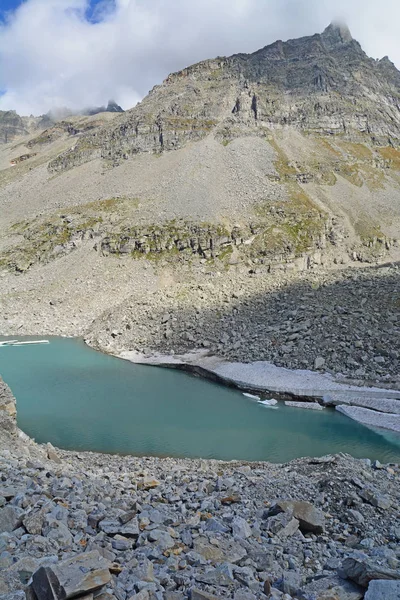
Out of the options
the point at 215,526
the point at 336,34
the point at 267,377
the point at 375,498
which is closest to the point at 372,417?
the point at 267,377

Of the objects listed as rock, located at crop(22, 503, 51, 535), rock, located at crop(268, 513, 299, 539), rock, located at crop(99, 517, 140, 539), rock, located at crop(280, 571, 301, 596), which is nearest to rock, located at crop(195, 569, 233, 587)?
rock, located at crop(280, 571, 301, 596)

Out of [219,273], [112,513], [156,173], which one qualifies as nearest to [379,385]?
[112,513]

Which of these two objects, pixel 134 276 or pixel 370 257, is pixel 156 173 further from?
pixel 370 257

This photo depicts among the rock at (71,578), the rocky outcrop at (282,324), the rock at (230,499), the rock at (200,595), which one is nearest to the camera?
the rock at (71,578)

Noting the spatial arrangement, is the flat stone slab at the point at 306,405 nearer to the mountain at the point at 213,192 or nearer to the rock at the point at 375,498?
the rock at the point at 375,498

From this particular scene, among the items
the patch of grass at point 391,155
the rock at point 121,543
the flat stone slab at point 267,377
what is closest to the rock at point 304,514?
the rock at point 121,543
